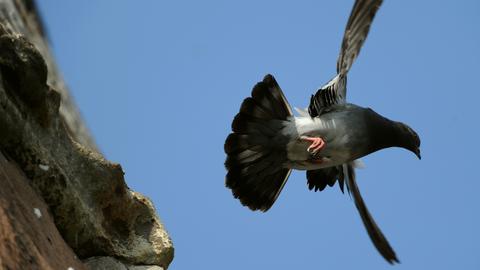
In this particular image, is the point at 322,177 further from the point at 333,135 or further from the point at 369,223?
the point at 369,223

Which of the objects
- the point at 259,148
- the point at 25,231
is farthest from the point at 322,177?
the point at 25,231

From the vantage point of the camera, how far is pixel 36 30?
34.7ft

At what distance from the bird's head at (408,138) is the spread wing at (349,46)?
0.74 m

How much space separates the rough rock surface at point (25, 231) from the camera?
3619 mm

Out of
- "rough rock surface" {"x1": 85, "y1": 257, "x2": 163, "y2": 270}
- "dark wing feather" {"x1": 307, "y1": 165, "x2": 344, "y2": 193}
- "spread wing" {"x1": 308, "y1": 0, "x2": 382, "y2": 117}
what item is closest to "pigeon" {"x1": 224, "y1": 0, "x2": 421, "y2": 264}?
"spread wing" {"x1": 308, "y1": 0, "x2": 382, "y2": 117}

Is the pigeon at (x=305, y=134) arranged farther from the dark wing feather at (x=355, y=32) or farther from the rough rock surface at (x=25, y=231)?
the rough rock surface at (x=25, y=231)

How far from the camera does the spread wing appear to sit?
6.37 meters

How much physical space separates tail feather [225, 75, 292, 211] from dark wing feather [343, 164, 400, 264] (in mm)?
567

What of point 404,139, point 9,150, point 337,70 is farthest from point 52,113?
point 404,139

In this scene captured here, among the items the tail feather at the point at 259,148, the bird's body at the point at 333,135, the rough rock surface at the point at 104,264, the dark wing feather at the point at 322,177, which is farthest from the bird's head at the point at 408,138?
the rough rock surface at the point at 104,264

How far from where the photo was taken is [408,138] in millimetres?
6918

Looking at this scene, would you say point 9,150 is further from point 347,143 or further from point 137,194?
point 347,143

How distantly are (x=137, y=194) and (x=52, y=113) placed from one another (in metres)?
0.93

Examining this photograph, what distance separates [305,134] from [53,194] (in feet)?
8.41
